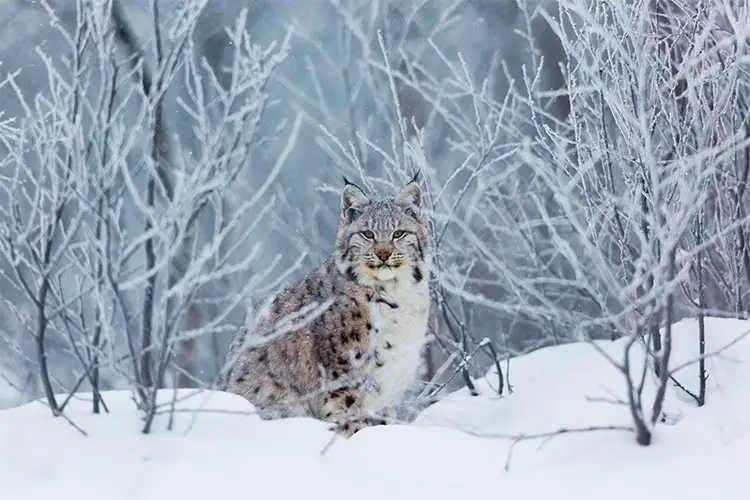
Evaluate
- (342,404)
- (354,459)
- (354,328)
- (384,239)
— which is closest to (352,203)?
(384,239)

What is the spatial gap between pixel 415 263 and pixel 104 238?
2409 millimetres

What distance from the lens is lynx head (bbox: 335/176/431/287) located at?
5816 mm

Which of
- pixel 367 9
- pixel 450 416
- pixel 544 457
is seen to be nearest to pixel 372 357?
pixel 450 416

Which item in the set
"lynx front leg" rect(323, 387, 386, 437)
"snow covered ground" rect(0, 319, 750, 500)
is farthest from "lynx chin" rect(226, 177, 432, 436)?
"snow covered ground" rect(0, 319, 750, 500)

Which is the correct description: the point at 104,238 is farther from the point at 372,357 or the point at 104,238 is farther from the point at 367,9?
the point at 367,9

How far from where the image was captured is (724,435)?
398cm

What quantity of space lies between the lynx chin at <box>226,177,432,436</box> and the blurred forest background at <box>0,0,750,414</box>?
0.66ft

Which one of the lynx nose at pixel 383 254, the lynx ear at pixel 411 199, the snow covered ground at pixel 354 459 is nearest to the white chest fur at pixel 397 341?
the lynx nose at pixel 383 254

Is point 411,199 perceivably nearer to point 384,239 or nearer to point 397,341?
point 384,239

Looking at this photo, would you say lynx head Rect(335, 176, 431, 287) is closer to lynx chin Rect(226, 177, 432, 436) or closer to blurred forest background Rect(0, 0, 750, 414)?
lynx chin Rect(226, 177, 432, 436)

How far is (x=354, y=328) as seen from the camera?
18.5 feet

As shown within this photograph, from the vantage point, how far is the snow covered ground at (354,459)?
12.1 feet

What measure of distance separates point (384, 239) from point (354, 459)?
6.74 ft

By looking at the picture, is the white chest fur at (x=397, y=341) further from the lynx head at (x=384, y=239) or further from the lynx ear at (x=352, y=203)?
the lynx ear at (x=352, y=203)
